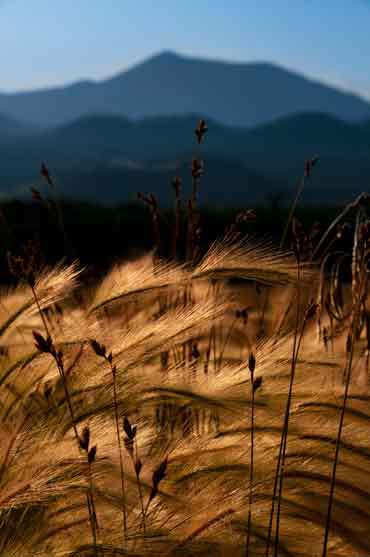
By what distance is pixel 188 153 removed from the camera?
115 m

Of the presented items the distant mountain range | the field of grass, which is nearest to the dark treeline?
the field of grass

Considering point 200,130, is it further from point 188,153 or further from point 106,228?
point 188,153

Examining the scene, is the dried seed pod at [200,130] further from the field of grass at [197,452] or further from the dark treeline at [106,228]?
the dark treeline at [106,228]

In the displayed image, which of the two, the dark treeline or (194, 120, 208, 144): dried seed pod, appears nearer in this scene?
(194, 120, 208, 144): dried seed pod

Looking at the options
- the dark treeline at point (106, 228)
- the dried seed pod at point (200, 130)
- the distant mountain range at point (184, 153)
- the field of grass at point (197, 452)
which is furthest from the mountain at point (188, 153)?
the field of grass at point (197, 452)

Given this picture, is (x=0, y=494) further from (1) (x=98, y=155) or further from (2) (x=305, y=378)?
(1) (x=98, y=155)

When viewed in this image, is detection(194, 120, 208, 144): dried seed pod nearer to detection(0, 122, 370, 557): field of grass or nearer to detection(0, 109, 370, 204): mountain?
detection(0, 122, 370, 557): field of grass

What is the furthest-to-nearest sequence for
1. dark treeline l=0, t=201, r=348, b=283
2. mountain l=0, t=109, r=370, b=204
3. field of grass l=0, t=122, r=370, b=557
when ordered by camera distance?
mountain l=0, t=109, r=370, b=204 < dark treeline l=0, t=201, r=348, b=283 < field of grass l=0, t=122, r=370, b=557

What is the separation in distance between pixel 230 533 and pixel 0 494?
413mm

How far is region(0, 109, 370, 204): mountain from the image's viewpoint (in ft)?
377

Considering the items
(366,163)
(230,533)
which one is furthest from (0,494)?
(366,163)

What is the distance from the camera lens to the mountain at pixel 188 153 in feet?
377

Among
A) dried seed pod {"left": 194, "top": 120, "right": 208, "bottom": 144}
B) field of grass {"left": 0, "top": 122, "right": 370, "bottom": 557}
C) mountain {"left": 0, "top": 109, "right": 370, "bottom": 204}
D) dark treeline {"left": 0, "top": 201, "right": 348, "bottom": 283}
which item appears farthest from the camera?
mountain {"left": 0, "top": 109, "right": 370, "bottom": 204}

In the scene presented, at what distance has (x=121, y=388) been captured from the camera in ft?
4.35
